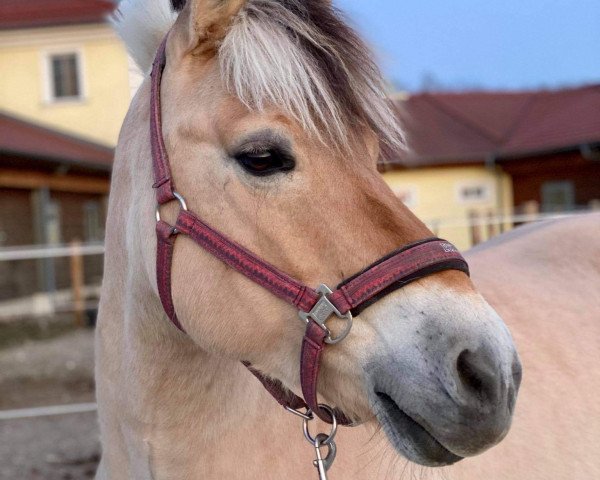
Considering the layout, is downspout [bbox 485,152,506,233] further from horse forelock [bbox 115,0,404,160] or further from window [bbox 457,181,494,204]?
horse forelock [bbox 115,0,404,160]

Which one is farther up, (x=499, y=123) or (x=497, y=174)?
(x=499, y=123)

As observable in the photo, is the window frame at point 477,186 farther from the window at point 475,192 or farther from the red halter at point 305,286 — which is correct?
the red halter at point 305,286

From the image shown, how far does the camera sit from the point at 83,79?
1861 centimetres

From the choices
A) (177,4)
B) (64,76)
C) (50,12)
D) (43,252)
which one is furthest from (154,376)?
(50,12)

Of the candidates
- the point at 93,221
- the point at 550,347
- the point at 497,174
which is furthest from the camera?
the point at 497,174

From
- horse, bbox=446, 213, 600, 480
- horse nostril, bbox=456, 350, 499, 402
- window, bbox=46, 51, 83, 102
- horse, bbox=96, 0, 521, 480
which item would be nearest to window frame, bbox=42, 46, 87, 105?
window, bbox=46, 51, 83, 102

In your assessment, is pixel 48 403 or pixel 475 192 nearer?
pixel 48 403

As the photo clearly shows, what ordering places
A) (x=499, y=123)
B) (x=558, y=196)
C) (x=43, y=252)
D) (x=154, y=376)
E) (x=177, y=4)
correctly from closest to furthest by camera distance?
(x=154, y=376)
(x=177, y=4)
(x=43, y=252)
(x=558, y=196)
(x=499, y=123)

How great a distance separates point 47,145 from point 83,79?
390cm

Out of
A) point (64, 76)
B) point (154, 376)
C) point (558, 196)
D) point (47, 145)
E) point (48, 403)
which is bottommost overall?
point (558, 196)

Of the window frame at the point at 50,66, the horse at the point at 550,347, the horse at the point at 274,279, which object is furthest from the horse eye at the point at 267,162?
the window frame at the point at 50,66

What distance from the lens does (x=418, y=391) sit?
1268 mm

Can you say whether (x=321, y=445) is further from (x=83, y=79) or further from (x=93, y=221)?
(x=83, y=79)

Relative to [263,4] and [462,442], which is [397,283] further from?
[263,4]
